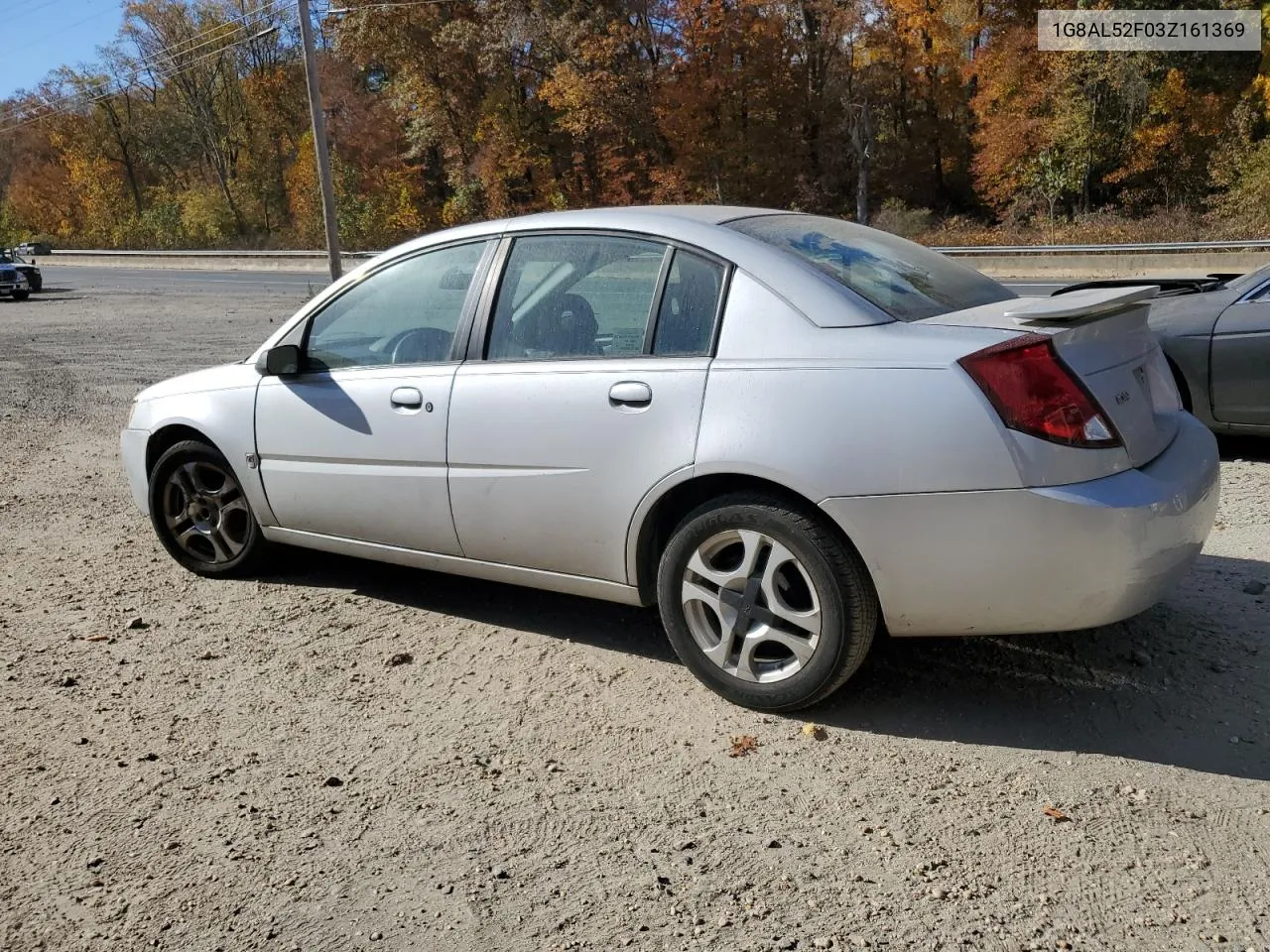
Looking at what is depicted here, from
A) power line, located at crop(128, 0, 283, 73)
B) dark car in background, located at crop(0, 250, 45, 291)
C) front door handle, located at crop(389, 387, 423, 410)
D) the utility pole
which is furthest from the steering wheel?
power line, located at crop(128, 0, 283, 73)

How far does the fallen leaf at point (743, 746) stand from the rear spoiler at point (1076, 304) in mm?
1540

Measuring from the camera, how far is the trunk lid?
3244 mm

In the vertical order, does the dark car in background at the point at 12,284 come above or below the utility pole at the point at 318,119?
below

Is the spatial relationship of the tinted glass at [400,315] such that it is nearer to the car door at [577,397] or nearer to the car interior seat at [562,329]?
the car door at [577,397]

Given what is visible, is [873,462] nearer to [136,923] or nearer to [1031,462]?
[1031,462]

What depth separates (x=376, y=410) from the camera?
435cm

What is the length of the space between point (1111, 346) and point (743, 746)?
5.63 ft

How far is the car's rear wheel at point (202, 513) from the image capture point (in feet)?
16.6

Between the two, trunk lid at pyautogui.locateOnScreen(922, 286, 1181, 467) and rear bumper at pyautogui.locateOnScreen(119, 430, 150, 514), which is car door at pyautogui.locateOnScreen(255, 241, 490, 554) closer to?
rear bumper at pyautogui.locateOnScreen(119, 430, 150, 514)

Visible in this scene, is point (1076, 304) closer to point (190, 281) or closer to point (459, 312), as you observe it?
point (459, 312)

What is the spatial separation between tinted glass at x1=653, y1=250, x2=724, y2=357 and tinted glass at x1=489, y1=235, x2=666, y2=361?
0.08 m

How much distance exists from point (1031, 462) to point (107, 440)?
8.31 meters

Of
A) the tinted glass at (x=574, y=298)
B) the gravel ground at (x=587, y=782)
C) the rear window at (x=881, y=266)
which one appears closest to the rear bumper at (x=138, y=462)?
the gravel ground at (x=587, y=782)

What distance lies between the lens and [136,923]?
2664 mm
